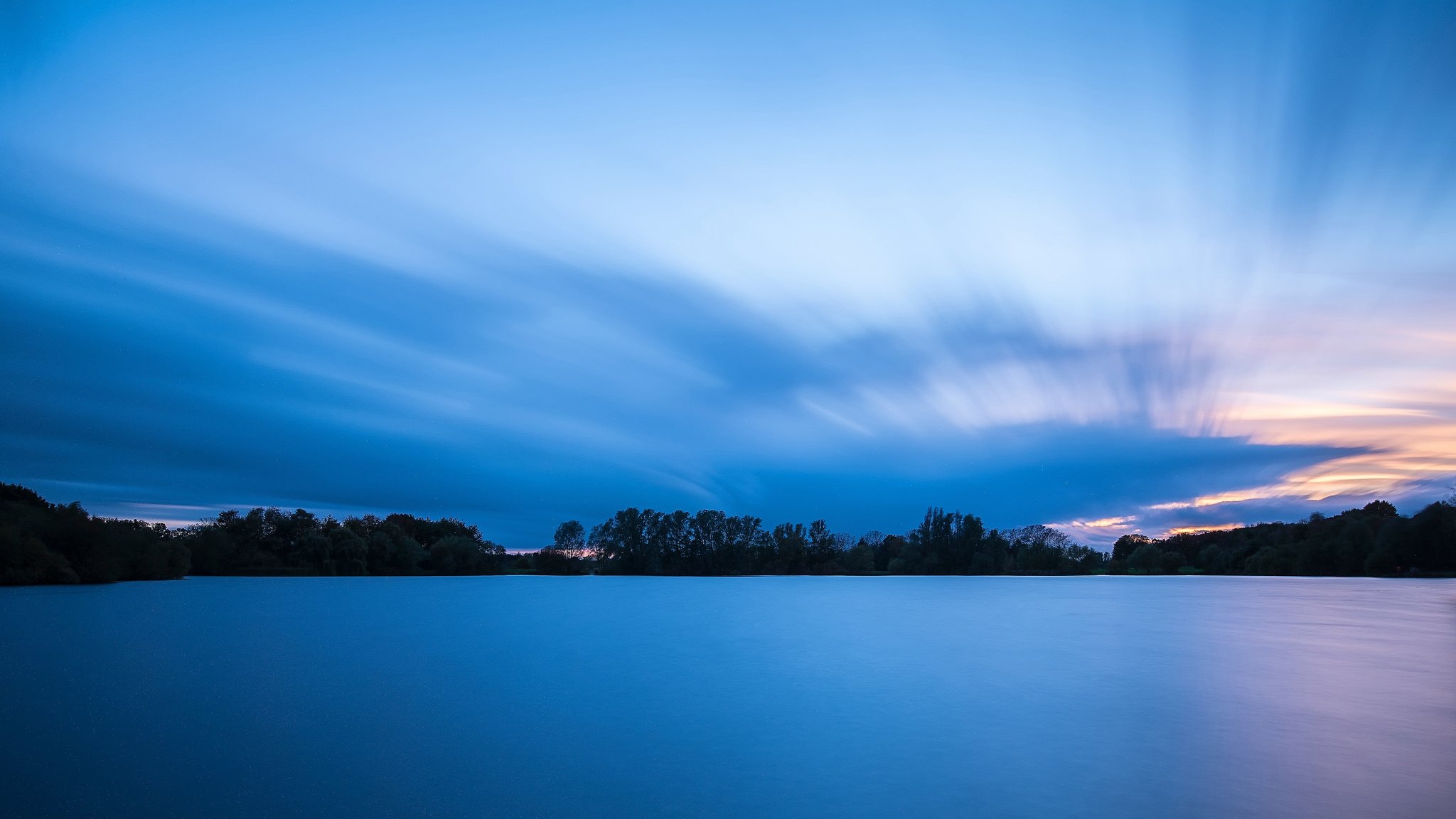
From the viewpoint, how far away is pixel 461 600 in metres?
52.0

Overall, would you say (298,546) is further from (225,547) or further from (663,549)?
(663,549)

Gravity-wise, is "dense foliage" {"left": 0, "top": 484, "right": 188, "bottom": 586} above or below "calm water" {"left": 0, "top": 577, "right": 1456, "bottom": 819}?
above

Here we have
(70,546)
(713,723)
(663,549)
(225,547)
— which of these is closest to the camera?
(713,723)

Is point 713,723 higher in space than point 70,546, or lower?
lower

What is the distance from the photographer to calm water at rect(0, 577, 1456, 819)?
8141 mm

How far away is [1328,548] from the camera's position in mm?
111625

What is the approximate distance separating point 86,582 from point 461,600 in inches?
1214

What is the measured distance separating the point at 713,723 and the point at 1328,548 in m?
135

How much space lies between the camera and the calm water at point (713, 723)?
814 cm

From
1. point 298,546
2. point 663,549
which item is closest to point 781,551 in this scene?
point 663,549

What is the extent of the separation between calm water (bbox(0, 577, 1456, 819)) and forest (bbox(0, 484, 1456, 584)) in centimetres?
3833

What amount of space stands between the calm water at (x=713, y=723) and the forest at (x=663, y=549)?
3833 centimetres

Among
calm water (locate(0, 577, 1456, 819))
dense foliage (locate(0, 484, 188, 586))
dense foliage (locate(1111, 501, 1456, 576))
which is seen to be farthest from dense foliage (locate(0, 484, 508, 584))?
dense foliage (locate(1111, 501, 1456, 576))

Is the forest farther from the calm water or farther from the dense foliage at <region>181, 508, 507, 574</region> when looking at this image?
the calm water
